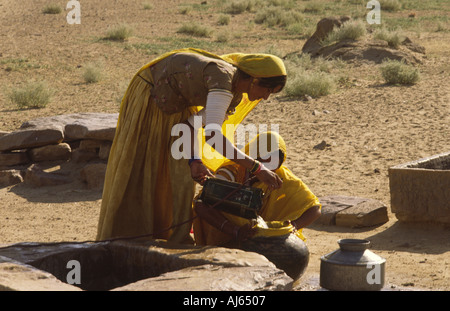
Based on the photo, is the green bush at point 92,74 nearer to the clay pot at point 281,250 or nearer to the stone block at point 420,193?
the stone block at point 420,193

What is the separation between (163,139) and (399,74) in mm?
8709

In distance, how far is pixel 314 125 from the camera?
1033 cm

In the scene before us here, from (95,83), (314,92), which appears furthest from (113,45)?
(314,92)

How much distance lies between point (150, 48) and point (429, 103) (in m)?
7.87

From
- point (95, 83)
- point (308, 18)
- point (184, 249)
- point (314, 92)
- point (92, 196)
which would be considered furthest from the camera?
point (308, 18)

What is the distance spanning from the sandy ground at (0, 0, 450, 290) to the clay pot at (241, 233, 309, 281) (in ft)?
2.20

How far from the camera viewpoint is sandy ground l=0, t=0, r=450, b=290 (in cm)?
620

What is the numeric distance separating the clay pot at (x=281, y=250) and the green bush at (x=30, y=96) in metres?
8.15

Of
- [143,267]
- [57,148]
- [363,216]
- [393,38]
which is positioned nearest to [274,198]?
[143,267]

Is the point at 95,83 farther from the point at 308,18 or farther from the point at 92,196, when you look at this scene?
the point at 308,18

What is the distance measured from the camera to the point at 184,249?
4.25 meters

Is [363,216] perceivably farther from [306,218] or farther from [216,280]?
[216,280]

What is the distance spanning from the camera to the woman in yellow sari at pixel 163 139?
4473 millimetres

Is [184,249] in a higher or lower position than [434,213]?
higher
